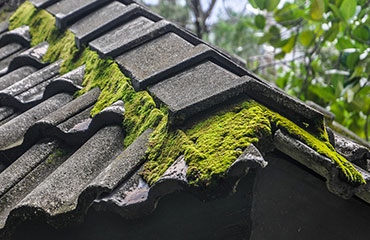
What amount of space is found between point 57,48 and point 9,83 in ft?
1.39

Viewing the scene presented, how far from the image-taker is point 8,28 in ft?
12.6

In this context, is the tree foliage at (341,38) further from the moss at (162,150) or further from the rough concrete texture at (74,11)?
the moss at (162,150)

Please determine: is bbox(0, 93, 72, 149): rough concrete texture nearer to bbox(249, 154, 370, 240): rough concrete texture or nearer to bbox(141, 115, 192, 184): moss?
bbox(141, 115, 192, 184): moss

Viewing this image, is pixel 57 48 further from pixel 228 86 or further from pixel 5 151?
pixel 228 86

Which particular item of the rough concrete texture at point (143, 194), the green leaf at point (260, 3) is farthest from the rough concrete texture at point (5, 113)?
the green leaf at point (260, 3)

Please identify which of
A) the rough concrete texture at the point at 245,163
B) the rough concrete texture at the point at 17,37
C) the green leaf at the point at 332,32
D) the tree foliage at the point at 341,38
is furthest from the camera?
the green leaf at the point at 332,32

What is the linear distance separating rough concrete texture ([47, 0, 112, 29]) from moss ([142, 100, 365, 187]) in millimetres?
1648

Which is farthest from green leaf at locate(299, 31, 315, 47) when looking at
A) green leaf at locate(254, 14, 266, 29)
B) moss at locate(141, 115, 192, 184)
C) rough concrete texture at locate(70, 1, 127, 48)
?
moss at locate(141, 115, 192, 184)

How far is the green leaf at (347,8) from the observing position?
373 centimetres

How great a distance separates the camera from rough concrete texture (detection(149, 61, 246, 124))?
192cm

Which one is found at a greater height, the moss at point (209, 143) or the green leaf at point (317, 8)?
the moss at point (209, 143)

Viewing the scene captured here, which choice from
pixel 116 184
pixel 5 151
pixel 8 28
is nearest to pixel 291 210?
pixel 116 184

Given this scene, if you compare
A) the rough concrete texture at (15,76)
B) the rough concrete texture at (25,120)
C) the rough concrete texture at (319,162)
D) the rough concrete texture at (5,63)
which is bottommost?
the rough concrete texture at (5,63)

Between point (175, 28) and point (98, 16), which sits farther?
point (98, 16)
